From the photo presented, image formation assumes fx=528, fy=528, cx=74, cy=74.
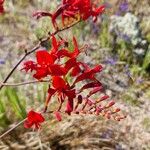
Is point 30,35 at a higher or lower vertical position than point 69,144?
higher

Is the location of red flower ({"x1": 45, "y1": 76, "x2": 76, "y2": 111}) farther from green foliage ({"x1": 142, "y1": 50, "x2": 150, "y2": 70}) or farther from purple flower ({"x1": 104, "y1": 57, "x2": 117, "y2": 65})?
green foliage ({"x1": 142, "y1": 50, "x2": 150, "y2": 70})

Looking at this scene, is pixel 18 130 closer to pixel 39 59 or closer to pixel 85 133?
pixel 85 133

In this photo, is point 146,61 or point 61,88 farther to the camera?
point 146,61

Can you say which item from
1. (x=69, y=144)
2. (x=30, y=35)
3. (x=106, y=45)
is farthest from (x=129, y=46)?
(x=69, y=144)

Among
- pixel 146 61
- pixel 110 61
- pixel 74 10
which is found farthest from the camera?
pixel 146 61

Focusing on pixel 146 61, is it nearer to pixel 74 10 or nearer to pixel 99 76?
pixel 99 76

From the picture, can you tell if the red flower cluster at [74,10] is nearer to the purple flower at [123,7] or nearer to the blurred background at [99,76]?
the blurred background at [99,76]

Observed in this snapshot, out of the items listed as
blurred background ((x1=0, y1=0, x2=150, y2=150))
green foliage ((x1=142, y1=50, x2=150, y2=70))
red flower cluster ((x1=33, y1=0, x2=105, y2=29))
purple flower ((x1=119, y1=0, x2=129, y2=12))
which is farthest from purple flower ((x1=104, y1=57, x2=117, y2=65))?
red flower cluster ((x1=33, y1=0, x2=105, y2=29))

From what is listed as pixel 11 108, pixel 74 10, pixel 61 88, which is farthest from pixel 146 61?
pixel 61 88
